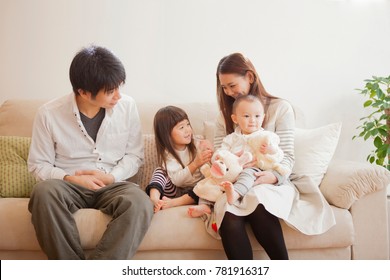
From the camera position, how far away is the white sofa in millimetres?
1719

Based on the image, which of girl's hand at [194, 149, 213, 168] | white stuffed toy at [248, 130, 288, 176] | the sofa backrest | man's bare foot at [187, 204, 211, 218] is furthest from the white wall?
man's bare foot at [187, 204, 211, 218]

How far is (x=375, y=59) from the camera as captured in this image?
113 inches

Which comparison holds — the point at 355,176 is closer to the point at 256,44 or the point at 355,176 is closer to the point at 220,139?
the point at 220,139

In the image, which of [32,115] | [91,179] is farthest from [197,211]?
[32,115]

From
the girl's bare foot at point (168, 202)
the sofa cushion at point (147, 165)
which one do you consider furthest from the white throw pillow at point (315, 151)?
the sofa cushion at point (147, 165)

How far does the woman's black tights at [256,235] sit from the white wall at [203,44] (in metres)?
1.24

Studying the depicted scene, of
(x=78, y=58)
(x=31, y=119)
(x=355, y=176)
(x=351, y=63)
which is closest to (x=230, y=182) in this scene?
(x=355, y=176)

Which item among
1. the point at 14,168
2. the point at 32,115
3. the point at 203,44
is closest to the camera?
the point at 14,168

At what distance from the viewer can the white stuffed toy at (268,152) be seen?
1.79 m

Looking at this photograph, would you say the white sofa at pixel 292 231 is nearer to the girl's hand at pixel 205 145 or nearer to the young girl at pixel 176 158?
the young girl at pixel 176 158

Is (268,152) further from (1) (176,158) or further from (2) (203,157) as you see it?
(1) (176,158)

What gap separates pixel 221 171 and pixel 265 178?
174 millimetres

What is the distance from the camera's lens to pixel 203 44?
8.99 feet

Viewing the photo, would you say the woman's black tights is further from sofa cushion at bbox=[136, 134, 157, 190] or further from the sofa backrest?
the sofa backrest
